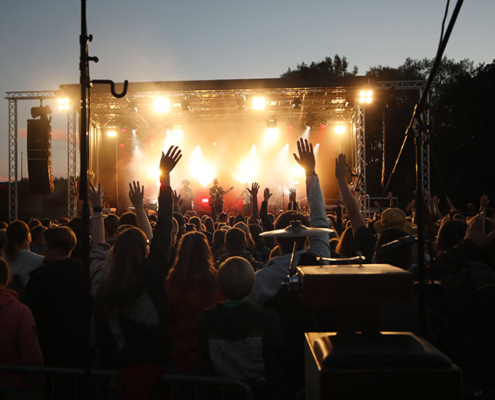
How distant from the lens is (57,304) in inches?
113

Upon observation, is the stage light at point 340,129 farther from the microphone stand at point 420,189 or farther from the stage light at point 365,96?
the microphone stand at point 420,189

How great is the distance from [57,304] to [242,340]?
4.30ft

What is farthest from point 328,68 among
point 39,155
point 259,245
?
point 259,245

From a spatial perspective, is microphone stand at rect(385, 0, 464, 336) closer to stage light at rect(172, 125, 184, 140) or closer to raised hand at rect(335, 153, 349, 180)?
raised hand at rect(335, 153, 349, 180)

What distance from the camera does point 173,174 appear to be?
912 inches

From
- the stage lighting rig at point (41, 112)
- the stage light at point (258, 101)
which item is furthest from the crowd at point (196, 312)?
the stage light at point (258, 101)

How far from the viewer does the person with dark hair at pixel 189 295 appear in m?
2.75

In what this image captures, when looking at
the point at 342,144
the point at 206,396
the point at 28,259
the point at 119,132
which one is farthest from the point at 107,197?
the point at 206,396

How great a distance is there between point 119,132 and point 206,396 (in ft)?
67.6

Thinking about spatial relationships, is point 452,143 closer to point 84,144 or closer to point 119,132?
point 119,132

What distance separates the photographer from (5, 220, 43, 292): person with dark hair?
3453mm

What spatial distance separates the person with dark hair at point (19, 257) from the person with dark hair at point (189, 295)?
129 cm

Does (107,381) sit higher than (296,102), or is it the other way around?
(296,102)

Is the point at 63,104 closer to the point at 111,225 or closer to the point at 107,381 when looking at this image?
the point at 111,225
